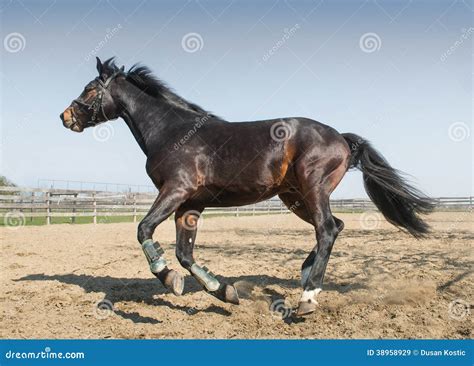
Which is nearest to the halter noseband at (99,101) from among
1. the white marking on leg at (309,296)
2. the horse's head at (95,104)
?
the horse's head at (95,104)

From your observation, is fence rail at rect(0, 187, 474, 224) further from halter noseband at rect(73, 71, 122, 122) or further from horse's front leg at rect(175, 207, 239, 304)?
halter noseband at rect(73, 71, 122, 122)

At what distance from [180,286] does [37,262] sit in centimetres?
480

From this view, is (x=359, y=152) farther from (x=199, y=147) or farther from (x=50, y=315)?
(x=50, y=315)

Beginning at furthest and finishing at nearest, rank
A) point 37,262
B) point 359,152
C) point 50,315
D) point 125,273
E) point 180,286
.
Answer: point 37,262
point 125,273
point 359,152
point 50,315
point 180,286

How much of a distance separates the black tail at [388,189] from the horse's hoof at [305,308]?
193 cm

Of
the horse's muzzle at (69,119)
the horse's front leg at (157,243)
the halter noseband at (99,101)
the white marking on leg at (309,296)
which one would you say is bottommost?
the white marking on leg at (309,296)

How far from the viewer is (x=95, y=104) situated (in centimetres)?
553

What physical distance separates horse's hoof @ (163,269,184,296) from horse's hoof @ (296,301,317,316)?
1206mm

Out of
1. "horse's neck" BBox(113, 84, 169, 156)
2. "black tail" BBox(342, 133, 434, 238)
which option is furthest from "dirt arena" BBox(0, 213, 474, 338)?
"horse's neck" BBox(113, 84, 169, 156)

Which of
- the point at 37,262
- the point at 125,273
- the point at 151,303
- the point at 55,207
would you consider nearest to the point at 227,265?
the point at 125,273

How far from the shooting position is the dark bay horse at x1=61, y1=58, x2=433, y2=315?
4.49 metres

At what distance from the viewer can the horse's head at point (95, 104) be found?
18.2 ft

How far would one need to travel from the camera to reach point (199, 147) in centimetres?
485

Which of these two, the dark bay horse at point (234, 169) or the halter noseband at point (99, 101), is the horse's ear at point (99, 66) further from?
the dark bay horse at point (234, 169)
